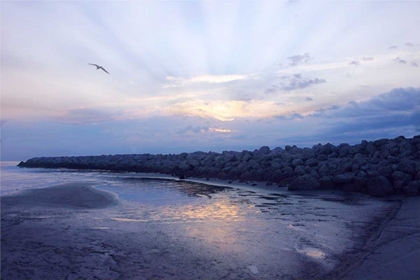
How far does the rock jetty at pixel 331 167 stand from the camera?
15.4 meters

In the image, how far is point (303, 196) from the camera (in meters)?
15.5

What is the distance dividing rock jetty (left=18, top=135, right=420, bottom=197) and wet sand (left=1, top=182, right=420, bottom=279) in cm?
253

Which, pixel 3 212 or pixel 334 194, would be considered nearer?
pixel 3 212

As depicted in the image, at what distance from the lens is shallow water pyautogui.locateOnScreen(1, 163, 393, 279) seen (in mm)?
6184

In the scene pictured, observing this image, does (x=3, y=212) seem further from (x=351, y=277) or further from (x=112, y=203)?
(x=351, y=277)

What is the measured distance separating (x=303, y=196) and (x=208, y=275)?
10.4 meters

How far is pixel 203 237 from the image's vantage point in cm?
837

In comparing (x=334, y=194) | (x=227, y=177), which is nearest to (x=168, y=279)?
(x=334, y=194)

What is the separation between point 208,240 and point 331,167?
43.1ft

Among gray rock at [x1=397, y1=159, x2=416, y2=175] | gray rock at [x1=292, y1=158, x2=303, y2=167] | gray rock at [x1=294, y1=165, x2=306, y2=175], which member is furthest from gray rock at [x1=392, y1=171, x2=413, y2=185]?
gray rock at [x1=292, y1=158, x2=303, y2=167]

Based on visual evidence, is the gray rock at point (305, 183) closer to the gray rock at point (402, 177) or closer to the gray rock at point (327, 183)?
the gray rock at point (327, 183)

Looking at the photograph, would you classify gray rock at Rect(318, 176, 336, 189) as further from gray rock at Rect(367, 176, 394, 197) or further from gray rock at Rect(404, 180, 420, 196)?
gray rock at Rect(404, 180, 420, 196)

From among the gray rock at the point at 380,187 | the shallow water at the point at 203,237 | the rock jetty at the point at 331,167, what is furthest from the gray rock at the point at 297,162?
the shallow water at the point at 203,237

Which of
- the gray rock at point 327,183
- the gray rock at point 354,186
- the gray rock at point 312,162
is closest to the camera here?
the gray rock at point 354,186
